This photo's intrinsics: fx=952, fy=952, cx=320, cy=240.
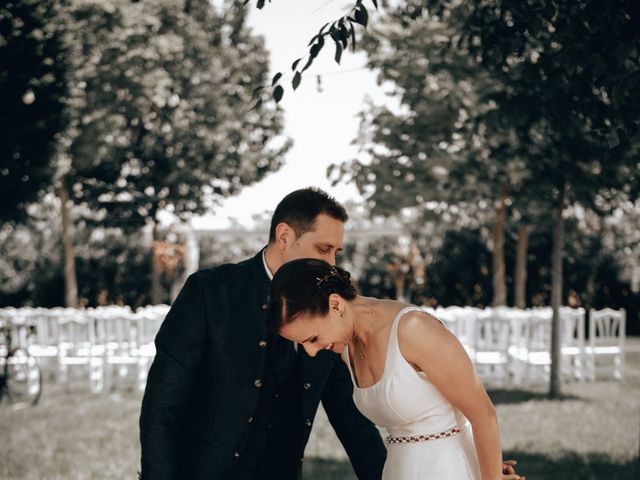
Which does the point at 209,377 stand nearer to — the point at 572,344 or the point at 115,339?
the point at 115,339

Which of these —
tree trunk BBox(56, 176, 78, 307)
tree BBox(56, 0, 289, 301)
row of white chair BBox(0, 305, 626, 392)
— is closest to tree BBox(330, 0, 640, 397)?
row of white chair BBox(0, 305, 626, 392)

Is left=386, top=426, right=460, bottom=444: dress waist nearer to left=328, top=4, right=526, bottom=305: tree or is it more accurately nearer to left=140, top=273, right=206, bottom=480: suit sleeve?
left=140, top=273, right=206, bottom=480: suit sleeve

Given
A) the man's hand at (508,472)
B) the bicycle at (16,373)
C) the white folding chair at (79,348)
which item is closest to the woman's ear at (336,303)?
the man's hand at (508,472)

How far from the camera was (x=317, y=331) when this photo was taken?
2.99m

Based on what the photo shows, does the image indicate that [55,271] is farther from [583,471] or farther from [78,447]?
[583,471]

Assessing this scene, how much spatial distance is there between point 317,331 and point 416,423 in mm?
528

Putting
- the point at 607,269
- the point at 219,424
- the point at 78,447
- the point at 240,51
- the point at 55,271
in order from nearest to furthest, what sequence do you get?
the point at 219,424 < the point at 78,447 < the point at 607,269 < the point at 55,271 < the point at 240,51

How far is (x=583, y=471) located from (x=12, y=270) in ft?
71.9

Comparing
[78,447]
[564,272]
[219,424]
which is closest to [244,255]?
[564,272]

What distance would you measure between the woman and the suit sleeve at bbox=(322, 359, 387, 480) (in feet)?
1.00

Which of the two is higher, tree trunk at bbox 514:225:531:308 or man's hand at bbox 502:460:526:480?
tree trunk at bbox 514:225:531:308

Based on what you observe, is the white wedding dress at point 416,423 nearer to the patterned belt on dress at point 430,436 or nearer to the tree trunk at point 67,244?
the patterned belt on dress at point 430,436

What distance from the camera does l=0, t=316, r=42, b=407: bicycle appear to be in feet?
40.6

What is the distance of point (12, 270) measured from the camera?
27.0 meters
